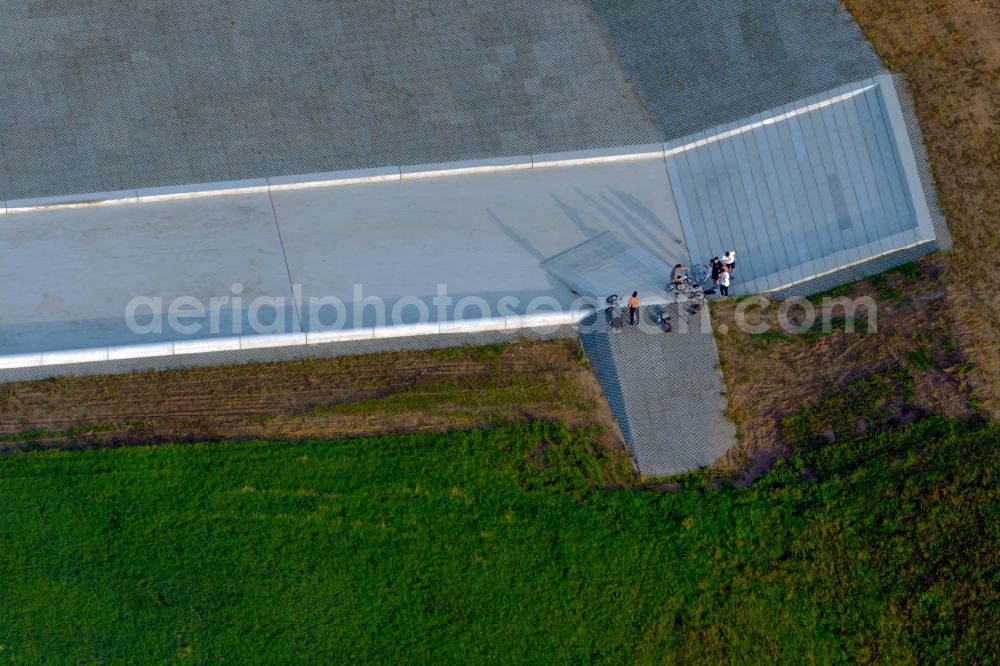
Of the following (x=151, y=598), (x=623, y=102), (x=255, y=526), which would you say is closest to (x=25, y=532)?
(x=151, y=598)

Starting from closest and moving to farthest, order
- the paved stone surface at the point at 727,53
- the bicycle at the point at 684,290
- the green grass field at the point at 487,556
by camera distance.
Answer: the green grass field at the point at 487,556 < the bicycle at the point at 684,290 < the paved stone surface at the point at 727,53

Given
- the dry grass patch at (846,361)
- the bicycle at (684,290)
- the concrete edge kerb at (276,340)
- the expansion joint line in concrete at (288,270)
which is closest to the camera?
the dry grass patch at (846,361)

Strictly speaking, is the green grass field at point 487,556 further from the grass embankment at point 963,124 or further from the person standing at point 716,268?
the person standing at point 716,268

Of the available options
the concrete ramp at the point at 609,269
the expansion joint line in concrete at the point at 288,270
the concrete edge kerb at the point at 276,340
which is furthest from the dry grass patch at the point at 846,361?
the expansion joint line in concrete at the point at 288,270

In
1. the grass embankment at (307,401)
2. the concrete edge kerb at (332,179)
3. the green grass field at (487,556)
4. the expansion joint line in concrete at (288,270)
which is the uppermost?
the concrete edge kerb at (332,179)

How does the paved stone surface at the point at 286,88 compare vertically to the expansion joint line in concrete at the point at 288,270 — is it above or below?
above

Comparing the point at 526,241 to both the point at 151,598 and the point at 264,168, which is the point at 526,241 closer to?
the point at 264,168

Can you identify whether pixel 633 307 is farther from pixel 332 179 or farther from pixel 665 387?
pixel 332 179
